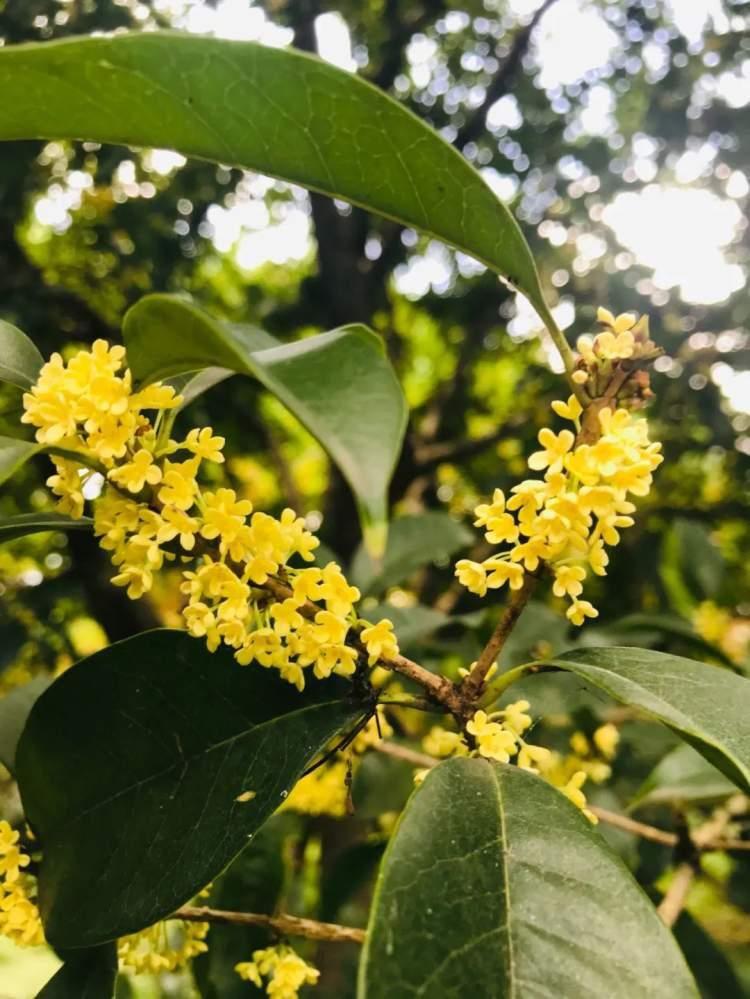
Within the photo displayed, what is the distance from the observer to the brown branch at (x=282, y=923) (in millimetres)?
796

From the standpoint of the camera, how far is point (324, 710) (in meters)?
0.72

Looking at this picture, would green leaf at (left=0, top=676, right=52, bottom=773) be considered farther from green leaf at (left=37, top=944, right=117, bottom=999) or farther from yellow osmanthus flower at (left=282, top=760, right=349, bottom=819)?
yellow osmanthus flower at (left=282, top=760, right=349, bottom=819)

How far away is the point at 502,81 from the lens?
214cm

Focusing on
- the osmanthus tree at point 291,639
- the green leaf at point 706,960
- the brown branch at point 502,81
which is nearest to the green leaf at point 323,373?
the osmanthus tree at point 291,639

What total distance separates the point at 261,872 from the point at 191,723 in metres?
0.52

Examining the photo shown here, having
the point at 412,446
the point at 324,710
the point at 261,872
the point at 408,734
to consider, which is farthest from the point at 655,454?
the point at 412,446

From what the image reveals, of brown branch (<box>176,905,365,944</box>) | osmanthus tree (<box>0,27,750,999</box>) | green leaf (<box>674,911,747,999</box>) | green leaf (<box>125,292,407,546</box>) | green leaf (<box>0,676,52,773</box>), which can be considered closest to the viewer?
green leaf (<box>125,292,407,546</box>)

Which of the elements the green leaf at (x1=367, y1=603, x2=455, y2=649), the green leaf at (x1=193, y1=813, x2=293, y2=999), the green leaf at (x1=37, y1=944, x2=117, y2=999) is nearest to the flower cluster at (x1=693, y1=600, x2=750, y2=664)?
the green leaf at (x1=367, y1=603, x2=455, y2=649)

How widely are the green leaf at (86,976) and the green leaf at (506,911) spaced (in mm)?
367

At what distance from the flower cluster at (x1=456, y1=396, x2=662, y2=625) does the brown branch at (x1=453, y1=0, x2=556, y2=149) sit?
175 centimetres

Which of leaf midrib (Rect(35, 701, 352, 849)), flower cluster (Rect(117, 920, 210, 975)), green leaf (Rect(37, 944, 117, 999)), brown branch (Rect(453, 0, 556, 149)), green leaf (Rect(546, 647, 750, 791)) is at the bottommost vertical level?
flower cluster (Rect(117, 920, 210, 975))

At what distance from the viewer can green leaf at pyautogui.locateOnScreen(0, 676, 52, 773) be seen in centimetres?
92

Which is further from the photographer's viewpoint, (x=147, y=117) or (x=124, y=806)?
(x=124, y=806)

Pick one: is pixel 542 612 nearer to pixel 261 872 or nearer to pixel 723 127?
pixel 261 872
